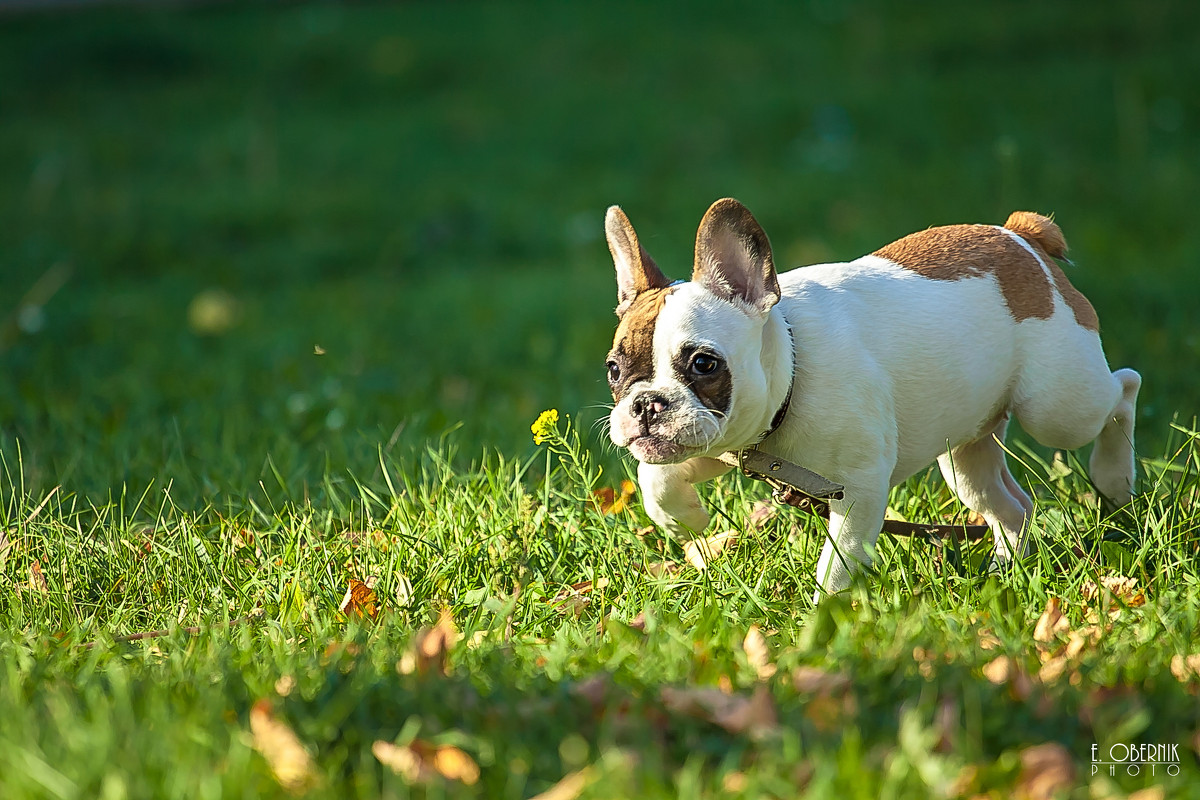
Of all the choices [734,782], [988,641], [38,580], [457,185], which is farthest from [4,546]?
[457,185]

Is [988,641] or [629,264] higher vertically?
[629,264]

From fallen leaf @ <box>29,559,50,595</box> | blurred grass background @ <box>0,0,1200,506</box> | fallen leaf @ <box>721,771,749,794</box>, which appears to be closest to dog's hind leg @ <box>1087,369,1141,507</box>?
blurred grass background @ <box>0,0,1200,506</box>

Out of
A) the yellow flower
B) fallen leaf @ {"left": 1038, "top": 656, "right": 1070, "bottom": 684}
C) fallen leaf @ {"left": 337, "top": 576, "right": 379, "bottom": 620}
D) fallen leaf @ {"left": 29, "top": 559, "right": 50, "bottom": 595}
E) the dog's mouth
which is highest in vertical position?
the dog's mouth

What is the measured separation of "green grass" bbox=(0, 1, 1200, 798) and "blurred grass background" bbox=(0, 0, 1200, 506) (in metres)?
0.04

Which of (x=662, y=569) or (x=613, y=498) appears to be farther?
(x=613, y=498)

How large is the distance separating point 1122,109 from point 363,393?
644 cm

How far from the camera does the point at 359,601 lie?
8.97 ft

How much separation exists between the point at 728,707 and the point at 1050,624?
84cm

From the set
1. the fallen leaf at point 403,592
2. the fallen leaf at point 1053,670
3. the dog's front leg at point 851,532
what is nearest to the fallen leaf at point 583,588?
the fallen leaf at point 403,592

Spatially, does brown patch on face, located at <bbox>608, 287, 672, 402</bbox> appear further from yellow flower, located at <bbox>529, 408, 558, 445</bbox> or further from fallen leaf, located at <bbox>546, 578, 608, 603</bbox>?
fallen leaf, located at <bbox>546, 578, 608, 603</bbox>

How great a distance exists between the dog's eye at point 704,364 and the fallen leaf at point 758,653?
548 millimetres

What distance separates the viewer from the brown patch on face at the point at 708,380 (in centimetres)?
234

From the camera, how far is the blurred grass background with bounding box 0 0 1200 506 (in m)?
4.67

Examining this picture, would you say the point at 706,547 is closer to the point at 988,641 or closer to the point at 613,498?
the point at 613,498
